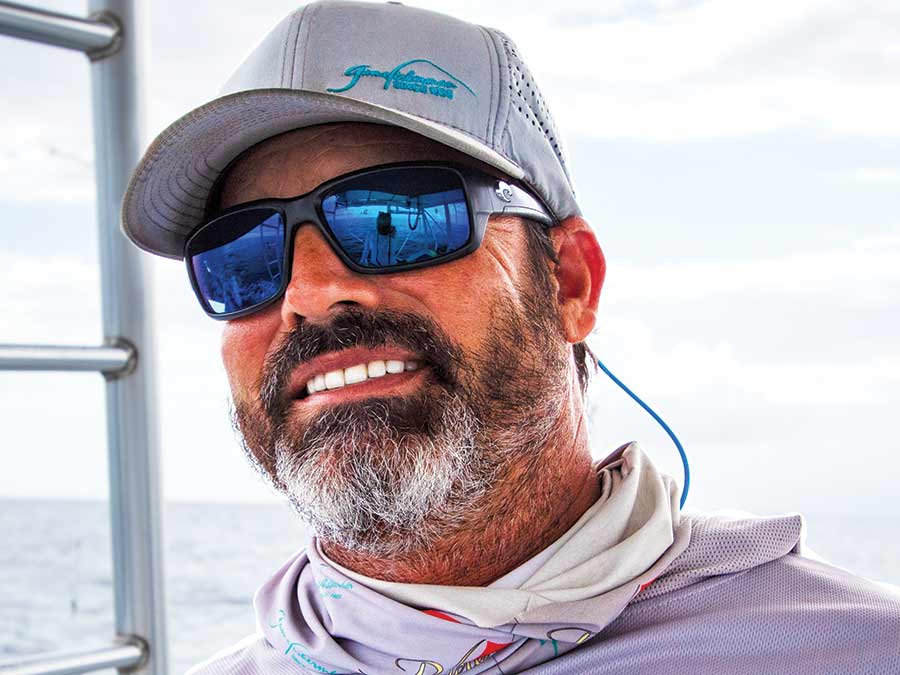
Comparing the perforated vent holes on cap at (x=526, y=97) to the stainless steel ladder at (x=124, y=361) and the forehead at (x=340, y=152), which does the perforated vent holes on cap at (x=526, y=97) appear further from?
the stainless steel ladder at (x=124, y=361)

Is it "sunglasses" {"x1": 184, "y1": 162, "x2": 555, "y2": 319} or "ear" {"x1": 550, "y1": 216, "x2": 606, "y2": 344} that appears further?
"ear" {"x1": 550, "y1": 216, "x2": 606, "y2": 344}

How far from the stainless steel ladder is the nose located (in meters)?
0.29

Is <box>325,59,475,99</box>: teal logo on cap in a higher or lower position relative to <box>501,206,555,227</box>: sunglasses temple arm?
higher

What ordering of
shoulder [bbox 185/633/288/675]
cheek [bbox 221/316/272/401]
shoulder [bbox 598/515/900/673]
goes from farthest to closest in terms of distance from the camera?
1. shoulder [bbox 185/633/288/675]
2. cheek [bbox 221/316/272/401]
3. shoulder [bbox 598/515/900/673]

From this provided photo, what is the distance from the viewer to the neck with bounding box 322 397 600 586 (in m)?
1.46

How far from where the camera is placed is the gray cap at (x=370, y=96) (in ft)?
4.34

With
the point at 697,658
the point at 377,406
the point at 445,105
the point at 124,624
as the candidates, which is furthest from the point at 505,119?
the point at 124,624

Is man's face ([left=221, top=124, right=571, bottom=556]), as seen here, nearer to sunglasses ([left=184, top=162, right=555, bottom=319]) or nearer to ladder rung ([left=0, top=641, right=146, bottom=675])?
sunglasses ([left=184, top=162, right=555, bottom=319])

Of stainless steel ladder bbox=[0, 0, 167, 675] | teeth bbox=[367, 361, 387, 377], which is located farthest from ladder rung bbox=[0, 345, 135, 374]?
teeth bbox=[367, 361, 387, 377]

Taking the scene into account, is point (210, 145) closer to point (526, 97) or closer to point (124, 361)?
point (124, 361)

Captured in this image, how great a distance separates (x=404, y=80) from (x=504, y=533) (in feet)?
2.06

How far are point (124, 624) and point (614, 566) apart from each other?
28.6 inches

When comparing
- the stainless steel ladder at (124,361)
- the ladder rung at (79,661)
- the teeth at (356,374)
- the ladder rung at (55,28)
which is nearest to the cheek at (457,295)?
the teeth at (356,374)

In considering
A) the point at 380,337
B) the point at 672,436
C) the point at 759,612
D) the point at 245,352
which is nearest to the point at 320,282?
the point at 380,337
